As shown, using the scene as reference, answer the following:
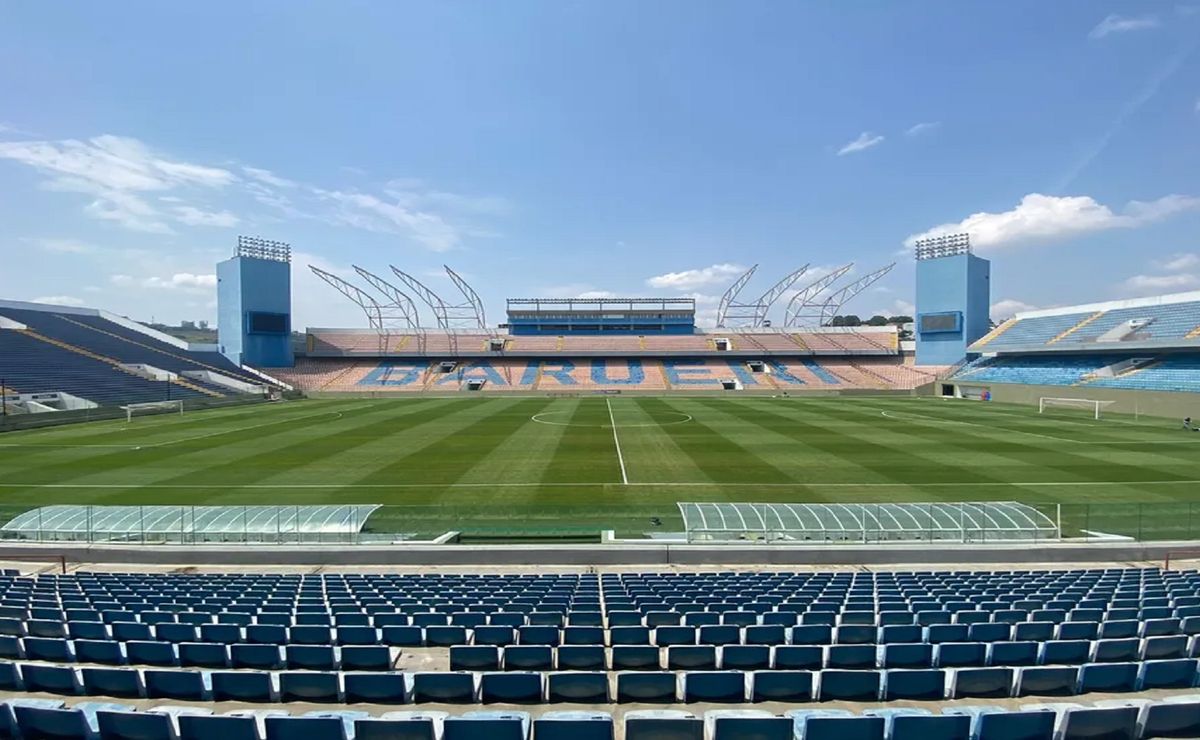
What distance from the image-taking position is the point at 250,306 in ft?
250

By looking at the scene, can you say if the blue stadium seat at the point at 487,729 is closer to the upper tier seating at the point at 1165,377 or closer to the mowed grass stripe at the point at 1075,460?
the mowed grass stripe at the point at 1075,460

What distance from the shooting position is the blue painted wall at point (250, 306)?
7556cm

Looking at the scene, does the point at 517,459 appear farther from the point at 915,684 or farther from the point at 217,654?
the point at 915,684

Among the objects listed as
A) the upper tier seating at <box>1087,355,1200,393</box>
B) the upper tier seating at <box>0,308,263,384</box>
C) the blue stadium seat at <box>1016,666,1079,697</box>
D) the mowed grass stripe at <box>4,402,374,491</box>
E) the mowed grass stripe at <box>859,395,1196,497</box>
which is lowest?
the mowed grass stripe at <box>4,402,374,491</box>

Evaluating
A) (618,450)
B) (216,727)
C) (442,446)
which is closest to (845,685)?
(216,727)

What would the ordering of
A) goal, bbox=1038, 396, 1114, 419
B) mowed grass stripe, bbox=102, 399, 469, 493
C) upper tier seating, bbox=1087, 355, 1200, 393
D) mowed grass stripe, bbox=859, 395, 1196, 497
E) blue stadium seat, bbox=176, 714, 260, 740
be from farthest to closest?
1. goal, bbox=1038, 396, 1114, 419
2. upper tier seating, bbox=1087, 355, 1200, 393
3. mowed grass stripe, bbox=102, 399, 469, 493
4. mowed grass stripe, bbox=859, 395, 1196, 497
5. blue stadium seat, bbox=176, 714, 260, 740

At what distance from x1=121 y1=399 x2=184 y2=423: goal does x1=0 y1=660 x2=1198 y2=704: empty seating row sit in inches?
1970

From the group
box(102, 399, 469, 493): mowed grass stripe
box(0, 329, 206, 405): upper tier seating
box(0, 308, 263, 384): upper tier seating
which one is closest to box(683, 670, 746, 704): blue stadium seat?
box(102, 399, 469, 493): mowed grass stripe

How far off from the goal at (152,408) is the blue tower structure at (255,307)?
2397 centimetres

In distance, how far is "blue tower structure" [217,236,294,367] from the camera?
75688mm

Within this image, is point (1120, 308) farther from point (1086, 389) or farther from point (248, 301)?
point (248, 301)

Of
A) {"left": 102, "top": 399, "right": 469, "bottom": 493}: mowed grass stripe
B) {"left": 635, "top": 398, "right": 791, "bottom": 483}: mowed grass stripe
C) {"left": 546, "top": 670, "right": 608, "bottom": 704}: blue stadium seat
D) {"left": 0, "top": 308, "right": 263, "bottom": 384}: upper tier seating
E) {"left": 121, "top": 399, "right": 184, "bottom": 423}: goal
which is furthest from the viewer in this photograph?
{"left": 0, "top": 308, "right": 263, "bottom": 384}: upper tier seating

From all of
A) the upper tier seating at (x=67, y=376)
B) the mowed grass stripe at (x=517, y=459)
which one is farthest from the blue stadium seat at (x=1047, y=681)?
the upper tier seating at (x=67, y=376)

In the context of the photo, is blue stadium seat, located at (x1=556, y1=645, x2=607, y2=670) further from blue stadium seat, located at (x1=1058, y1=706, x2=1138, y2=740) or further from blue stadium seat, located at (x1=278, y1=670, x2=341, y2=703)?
blue stadium seat, located at (x1=1058, y1=706, x2=1138, y2=740)
